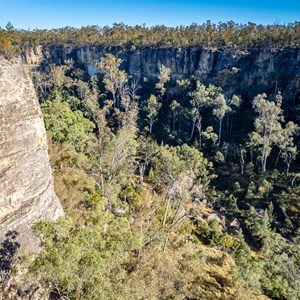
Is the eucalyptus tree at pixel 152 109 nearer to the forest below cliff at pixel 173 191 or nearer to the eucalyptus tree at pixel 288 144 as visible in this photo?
the forest below cliff at pixel 173 191

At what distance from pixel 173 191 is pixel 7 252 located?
47.8ft

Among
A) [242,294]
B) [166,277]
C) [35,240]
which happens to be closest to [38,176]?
[35,240]

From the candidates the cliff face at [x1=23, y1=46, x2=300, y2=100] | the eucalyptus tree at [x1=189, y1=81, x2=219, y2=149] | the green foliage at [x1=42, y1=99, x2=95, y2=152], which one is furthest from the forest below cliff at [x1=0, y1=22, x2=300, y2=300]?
the cliff face at [x1=23, y1=46, x2=300, y2=100]

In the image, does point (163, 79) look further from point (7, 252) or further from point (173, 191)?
point (7, 252)

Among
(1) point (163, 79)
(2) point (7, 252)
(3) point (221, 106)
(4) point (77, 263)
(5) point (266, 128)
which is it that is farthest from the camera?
(1) point (163, 79)

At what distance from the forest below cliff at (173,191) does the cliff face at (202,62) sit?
5.97 feet

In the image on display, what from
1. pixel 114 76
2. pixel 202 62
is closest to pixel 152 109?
pixel 114 76

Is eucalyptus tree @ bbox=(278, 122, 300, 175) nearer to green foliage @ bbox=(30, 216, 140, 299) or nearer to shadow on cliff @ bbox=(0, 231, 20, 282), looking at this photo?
green foliage @ bbox=(30, 216, 140, 299)

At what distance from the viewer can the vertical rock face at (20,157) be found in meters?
15.8

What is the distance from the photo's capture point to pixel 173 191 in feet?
87.6

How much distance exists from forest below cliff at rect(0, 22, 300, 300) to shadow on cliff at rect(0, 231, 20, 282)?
51 centimetres

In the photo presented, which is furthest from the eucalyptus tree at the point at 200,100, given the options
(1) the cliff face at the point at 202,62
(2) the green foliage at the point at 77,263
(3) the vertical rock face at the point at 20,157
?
(2) the green foliage at the point at 77,263

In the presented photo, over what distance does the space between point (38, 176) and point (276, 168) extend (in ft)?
120

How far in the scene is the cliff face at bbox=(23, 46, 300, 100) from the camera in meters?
55.6
